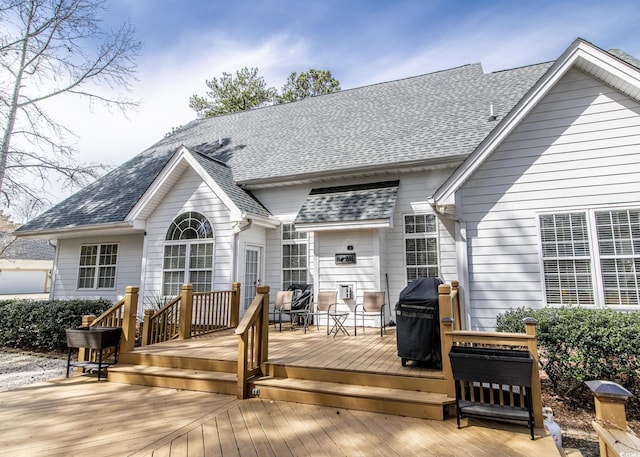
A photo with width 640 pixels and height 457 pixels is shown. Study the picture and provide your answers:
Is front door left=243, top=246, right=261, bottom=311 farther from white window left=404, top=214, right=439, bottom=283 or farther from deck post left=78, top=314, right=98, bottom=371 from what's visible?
white window left=404, top=214, right=439, bottom=283

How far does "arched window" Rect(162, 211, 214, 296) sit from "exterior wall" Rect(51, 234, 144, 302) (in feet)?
6.94

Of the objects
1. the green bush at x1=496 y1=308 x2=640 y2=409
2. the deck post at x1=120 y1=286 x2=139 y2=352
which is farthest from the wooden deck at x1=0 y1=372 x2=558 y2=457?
the green bush at x1=496 y1=308 x2=640 y2=409

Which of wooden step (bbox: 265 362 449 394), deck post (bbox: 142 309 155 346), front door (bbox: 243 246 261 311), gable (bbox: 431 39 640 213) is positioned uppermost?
gable (bbox: 431 39 640 213)

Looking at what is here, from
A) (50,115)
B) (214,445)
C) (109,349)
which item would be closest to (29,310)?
(109,349)

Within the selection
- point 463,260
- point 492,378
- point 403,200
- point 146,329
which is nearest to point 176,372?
point 146,329

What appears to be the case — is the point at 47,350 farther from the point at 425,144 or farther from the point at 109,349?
the point at 425,144

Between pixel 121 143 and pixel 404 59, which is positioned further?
pixel 121 143

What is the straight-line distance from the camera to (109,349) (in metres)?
5.62

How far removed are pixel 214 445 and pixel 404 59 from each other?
15.1m

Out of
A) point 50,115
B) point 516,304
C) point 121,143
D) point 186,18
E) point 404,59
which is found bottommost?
point 516,304

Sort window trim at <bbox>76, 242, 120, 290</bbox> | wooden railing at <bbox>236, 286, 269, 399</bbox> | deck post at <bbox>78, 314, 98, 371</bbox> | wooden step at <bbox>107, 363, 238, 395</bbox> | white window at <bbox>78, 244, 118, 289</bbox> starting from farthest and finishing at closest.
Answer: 1. white window at <bbox>78, 244, 118, 289</bbox>
2. window trim at <bbox>76, 242, 120, 290</bbox>
3. deck post at <bbox>78, 314, 98, 371</bbox>
4. wooden step at <bbox>107, 363, 238, 395</bbox>
5. wooden railing at <bbox>236, 286, 269, 399</bbox>

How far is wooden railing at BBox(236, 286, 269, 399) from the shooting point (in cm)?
425

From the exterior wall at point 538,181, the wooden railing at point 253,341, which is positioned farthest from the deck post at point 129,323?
the exterior wall at point 538,181

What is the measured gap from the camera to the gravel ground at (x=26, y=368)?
5.67 metres
